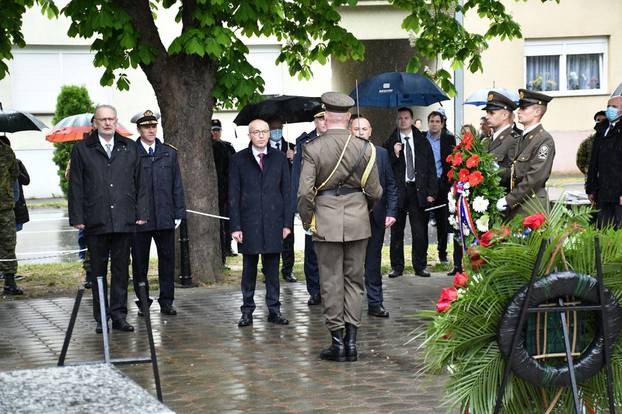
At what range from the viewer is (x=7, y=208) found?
553 inches

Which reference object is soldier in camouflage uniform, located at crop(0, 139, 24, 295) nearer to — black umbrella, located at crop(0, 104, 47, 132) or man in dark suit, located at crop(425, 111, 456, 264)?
black umbrella, located at crop(0, 104, 47, 132)

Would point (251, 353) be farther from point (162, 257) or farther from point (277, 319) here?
point (162, 257)

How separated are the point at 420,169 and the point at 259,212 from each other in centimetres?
388

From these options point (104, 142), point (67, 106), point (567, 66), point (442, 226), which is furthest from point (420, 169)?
point (567, 66)

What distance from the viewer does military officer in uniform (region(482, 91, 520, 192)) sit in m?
9.86

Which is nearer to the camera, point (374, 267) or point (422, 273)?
point (374, 267)

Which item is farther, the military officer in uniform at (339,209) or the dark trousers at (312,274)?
the dark trousers at (312,274)

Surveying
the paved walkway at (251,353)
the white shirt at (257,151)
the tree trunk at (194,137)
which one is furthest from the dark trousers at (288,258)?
the white shirt at (257,151)

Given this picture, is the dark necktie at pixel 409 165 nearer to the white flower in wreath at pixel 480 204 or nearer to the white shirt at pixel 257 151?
the white shirt at pixel 257 151

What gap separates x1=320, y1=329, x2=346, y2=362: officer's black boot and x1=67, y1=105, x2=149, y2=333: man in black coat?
8.35ft

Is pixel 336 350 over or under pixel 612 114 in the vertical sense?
under

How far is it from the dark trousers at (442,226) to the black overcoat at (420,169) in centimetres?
54

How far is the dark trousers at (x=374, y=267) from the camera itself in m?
11.1

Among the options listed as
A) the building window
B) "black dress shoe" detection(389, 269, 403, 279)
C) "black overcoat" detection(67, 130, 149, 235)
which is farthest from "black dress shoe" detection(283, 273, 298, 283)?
the building window
